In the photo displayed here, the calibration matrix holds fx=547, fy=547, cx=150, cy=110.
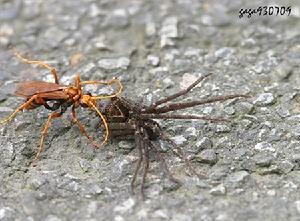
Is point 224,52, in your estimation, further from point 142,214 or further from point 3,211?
point 3,211

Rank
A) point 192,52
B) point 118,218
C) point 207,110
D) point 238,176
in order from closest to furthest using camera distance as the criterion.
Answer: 1. point 118,218
2. point 238,176
3. point 207,110
4. point 192,52

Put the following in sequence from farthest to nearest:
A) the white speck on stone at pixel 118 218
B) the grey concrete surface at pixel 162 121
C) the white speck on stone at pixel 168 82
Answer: the white speck on stone at pixel 168 82, the grey concrete surface at pixel 162 121, the white speck on stone at pixel 118 218

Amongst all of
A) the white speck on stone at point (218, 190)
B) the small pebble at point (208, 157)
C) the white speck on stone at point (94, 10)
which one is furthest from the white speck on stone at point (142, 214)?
the white speck on stone at point (94, 10)

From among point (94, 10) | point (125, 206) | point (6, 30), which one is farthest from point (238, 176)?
point (6, 30)

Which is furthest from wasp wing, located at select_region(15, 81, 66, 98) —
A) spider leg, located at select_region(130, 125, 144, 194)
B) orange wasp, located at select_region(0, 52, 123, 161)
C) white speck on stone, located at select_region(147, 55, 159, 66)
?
white speck on stone, located at select_region(147, 55, 159, 66)

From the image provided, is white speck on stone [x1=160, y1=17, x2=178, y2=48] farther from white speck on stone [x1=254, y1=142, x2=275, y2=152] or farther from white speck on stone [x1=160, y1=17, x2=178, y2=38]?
white speck on stone [x1=254, y1=142, x2=275, y2=152]

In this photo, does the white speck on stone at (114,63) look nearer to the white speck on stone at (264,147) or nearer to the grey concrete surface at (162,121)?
the grey concrete surface at (162,121)

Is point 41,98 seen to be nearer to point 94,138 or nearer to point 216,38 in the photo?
point 94,138

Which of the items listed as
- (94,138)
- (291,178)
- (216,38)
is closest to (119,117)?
(94,138)
